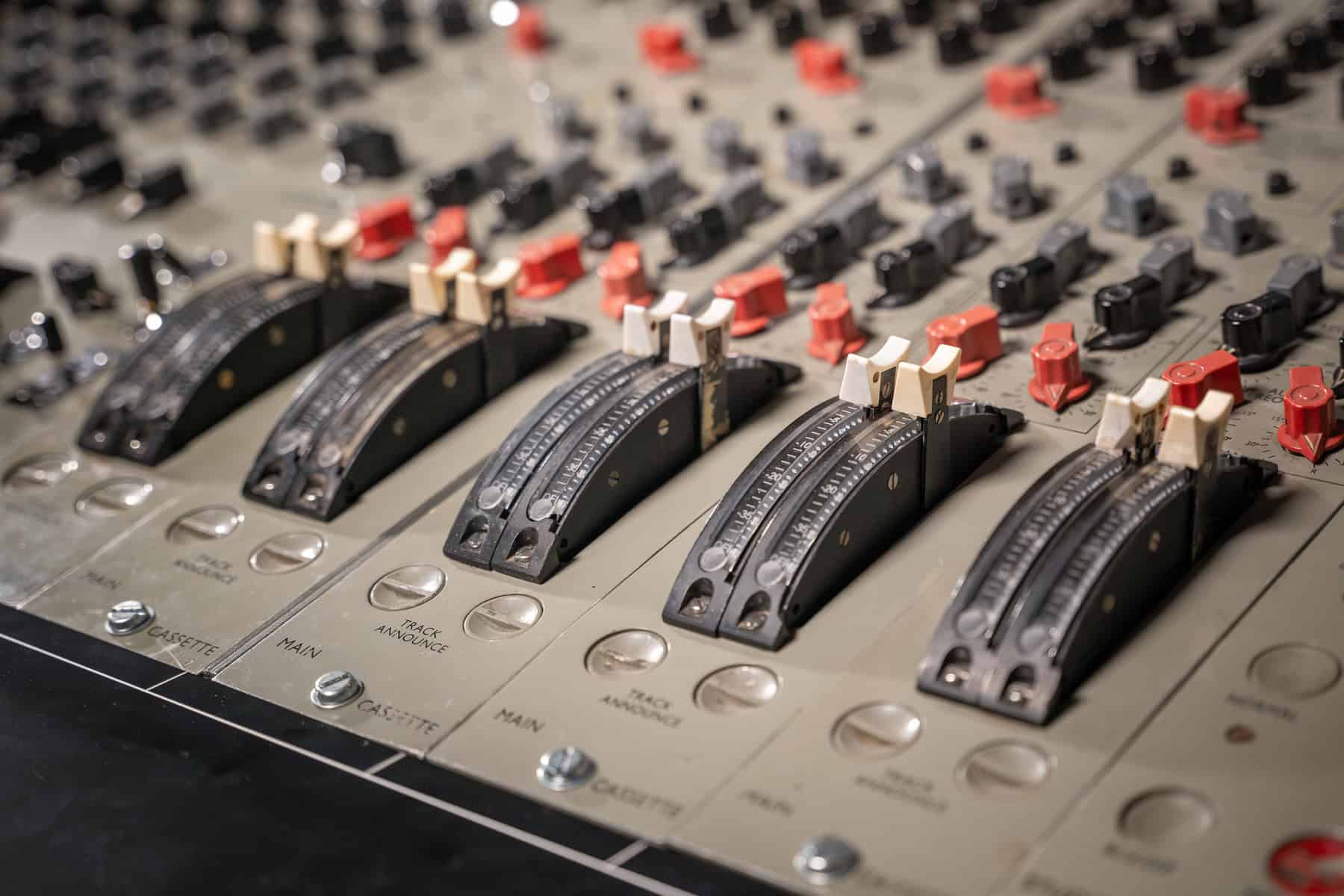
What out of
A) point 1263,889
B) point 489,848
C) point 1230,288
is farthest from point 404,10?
point 1263,889

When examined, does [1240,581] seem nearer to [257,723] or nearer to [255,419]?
[257,723]

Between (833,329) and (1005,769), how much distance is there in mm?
1115

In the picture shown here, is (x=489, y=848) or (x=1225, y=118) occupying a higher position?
(x=1225, y=118)

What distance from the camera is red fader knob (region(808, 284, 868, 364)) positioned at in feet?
10.6

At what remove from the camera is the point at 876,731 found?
8.01 feet

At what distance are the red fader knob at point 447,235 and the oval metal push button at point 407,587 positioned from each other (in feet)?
3.39

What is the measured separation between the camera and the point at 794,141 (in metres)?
3.83

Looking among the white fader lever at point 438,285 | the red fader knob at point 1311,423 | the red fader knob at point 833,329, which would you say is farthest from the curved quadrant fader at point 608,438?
the red fader knob at point 1311,423

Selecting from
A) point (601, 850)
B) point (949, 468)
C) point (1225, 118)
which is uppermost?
point (1225, 118)

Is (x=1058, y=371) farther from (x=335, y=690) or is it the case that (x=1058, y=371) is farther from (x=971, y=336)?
(x=335, y=690)

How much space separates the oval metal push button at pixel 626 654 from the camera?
8.70 ft

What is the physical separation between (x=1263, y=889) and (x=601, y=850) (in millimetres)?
831

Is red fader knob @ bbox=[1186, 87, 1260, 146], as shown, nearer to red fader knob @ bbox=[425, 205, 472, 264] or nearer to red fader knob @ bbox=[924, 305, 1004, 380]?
red fader knob @ bbox=[924, 305, 1004, 380]

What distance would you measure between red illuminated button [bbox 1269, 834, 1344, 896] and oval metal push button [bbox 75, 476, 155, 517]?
7.05 feet
